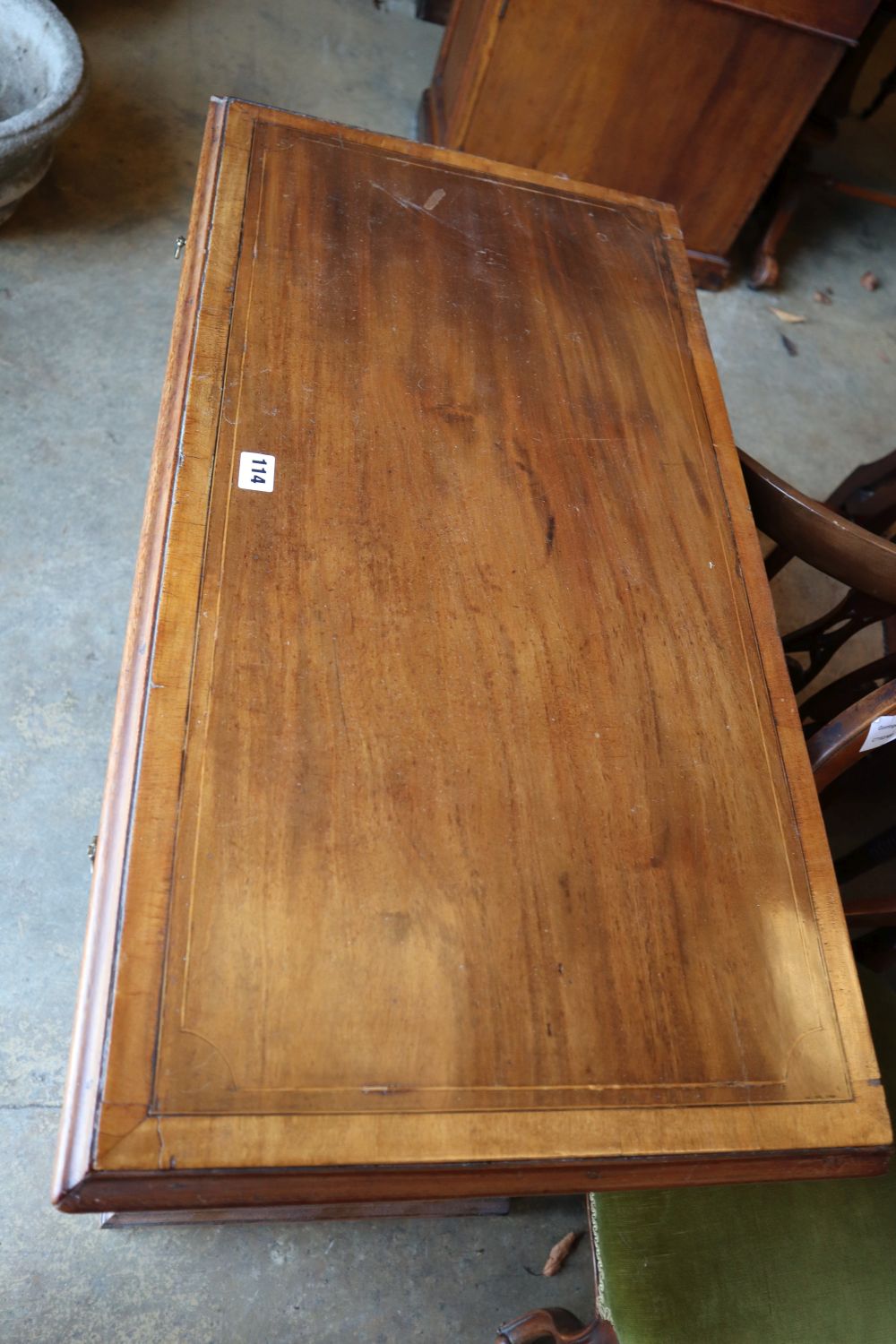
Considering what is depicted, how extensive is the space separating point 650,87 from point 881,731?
7.02 feet

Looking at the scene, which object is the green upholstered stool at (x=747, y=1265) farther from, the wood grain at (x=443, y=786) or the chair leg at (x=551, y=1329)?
the wood grain at (x=443, y=786)

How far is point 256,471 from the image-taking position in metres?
1.06

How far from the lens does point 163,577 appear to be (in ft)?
3.16

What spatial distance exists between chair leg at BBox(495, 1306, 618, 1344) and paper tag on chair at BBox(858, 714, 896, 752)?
707 millimetres

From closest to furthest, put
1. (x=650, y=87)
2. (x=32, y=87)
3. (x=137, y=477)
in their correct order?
(x=137, y=477)
(x=32, y=87)
(x=650, y=87)

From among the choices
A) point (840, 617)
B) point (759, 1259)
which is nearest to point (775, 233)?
point (840, 617)

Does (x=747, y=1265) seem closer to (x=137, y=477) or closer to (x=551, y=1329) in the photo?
(x=551, y=1329)

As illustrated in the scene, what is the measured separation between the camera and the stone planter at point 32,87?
2074 mm

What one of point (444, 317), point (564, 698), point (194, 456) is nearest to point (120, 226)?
point (444, 317)

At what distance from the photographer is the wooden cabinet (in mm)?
2400

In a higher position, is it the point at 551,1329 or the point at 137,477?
the point at 551,1329

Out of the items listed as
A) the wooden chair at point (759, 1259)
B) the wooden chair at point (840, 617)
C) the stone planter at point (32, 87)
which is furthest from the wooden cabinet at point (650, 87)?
the wooden chair at point (759, 1259)

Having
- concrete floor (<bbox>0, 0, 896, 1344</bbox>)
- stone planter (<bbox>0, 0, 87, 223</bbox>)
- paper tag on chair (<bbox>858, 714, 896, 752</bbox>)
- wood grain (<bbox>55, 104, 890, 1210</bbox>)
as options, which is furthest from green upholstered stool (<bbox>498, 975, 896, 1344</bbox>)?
stone planter (<bbox>0, 0, 87, 223</bbox>)

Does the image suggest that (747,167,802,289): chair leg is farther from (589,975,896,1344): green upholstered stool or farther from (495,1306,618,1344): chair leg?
(495,1306,618,1344): chair leg
